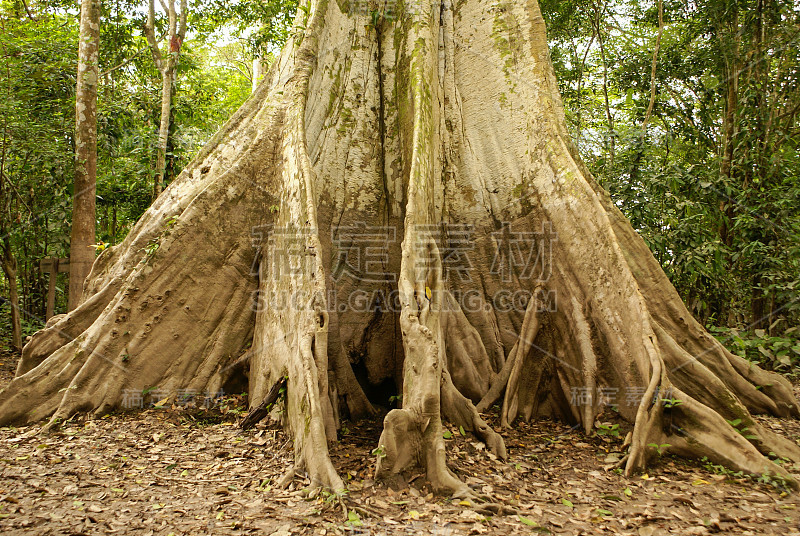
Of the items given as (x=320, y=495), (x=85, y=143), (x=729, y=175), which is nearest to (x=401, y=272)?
(x=320, y=495)

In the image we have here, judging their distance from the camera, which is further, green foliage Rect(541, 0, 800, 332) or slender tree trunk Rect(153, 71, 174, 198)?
slender tree trunk Rect(153, 71, 174, 198)

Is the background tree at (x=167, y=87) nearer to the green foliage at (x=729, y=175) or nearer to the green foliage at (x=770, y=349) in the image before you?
the green foliage at (x=729, y=175)

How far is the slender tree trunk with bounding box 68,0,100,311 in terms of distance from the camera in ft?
21.7

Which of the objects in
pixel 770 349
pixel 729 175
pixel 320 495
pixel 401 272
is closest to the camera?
pixel 320 495

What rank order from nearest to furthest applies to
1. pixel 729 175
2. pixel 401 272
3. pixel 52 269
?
pixel 401 272 < pixel 729 175 < pixel 52 269

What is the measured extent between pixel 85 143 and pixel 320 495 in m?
5.76

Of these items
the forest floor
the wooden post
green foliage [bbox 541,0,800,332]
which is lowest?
the forest floor

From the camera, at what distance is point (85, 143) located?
6.69 m

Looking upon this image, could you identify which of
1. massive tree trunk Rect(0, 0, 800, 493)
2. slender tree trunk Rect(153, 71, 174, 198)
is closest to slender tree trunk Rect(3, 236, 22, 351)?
slender tree trunk Rect(153, 71, 174, 198)

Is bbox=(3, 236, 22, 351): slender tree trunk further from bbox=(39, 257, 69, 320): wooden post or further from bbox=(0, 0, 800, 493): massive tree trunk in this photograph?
bbox=(0, 0, 800, 493): massive tree trunk

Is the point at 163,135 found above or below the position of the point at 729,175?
above

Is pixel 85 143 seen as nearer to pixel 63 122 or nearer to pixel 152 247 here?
pixel 63 122

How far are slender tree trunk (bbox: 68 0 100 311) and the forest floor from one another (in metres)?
3.12

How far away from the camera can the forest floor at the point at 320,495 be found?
9.39 feet
